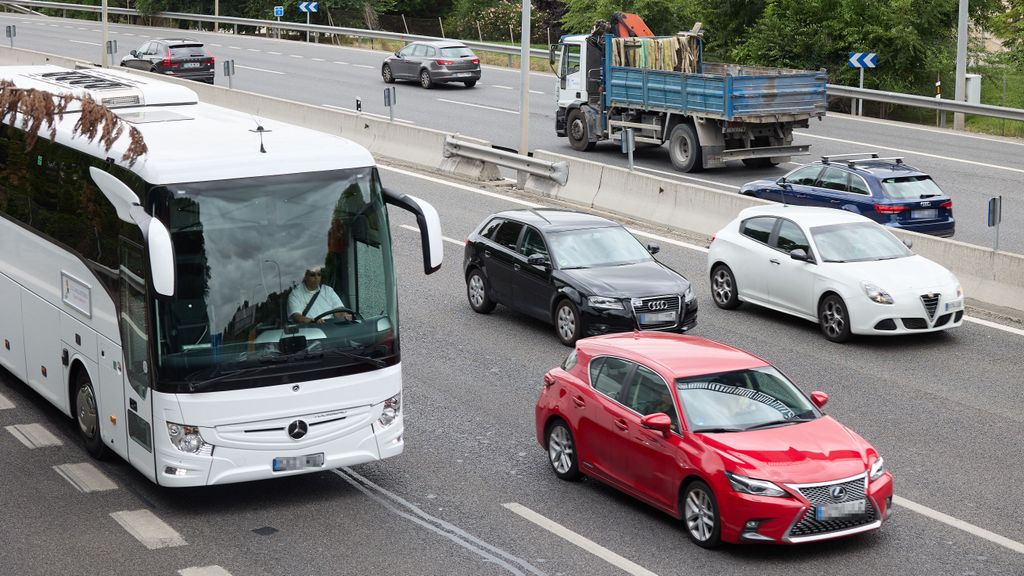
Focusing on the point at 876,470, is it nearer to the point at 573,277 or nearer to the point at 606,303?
the point at 606,303

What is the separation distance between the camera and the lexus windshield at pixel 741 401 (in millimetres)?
10609

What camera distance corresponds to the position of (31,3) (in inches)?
3164

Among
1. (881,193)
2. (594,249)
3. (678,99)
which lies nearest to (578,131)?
(678,99)

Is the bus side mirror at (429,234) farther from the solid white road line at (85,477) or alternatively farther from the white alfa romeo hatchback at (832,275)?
the white alfa romeo hatchback at (832,275)

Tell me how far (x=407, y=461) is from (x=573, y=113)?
21428 mm

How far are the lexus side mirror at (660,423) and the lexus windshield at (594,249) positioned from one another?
6.29 metres

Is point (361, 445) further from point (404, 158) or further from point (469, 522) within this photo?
point (404, 158)

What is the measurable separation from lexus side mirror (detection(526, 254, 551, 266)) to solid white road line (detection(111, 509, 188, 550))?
7060 millimetres

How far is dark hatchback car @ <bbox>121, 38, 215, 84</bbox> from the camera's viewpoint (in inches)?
1786

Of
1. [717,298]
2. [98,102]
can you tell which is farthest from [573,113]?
[98,102]

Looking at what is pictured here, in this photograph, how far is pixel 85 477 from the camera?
1185cm

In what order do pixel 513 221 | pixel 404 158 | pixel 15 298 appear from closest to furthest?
pixel 15 298 < pixel 513 221 < pixel 404 158

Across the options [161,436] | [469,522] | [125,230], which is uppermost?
[125,230]

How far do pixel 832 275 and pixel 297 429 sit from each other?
8.45 metres
